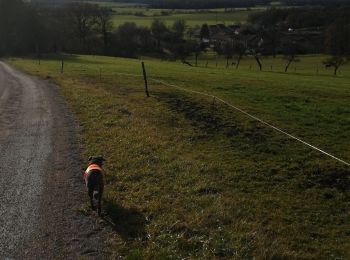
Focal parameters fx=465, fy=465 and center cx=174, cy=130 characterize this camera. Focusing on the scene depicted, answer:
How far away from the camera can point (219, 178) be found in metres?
13.9

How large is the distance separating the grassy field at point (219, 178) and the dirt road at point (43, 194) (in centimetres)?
65

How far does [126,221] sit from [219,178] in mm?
3966

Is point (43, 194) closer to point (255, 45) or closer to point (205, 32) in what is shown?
point (255, 45)

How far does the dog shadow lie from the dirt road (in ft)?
1.22

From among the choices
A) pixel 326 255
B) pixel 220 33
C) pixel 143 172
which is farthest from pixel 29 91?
pixel 220 33

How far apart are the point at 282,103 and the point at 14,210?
18.9 meters

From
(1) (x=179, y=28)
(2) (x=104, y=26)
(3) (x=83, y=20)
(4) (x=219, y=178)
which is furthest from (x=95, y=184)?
(1) (x=179, y=28)

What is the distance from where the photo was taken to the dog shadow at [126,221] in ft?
33.4

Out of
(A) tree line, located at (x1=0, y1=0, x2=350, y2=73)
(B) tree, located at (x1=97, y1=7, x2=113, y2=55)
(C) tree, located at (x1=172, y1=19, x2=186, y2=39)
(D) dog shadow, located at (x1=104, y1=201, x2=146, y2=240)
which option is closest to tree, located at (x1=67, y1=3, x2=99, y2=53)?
(A) tree line, located at (x1=0, y1=0, x2=350, y2=73)

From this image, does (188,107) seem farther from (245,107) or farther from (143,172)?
(143,172)

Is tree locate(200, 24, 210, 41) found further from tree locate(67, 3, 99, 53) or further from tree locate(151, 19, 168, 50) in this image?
tree locate(67, 3, 99, 53)

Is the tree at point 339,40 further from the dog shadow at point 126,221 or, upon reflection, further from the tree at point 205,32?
the dog shadow at point 126,221

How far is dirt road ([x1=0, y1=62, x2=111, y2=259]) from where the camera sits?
31.6 ft

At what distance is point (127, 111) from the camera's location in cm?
2342
